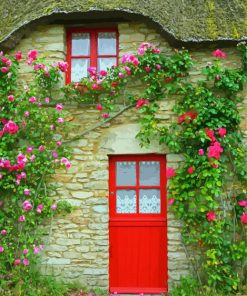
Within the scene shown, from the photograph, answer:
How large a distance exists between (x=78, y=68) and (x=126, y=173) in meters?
1.63

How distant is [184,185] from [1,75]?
2880 millimetres

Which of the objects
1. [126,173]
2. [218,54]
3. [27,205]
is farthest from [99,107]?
[218,54]

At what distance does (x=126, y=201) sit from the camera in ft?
18.3

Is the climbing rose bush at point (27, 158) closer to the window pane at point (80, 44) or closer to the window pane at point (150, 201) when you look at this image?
the window pane at point (80, 44)

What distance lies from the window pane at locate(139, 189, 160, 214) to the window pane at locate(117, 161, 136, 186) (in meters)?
0.23

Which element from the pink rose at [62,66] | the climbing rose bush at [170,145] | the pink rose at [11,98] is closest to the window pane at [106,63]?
the climbing rose bush at [170,145]

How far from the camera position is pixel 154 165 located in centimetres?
559

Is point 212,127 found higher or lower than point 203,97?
lower

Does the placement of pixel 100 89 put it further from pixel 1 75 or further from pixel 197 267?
pixel 197 267

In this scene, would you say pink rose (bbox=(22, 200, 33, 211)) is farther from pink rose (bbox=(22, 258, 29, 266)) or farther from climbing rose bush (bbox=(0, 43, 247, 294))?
pink rose (bbox=(22, 258, 29, 266))

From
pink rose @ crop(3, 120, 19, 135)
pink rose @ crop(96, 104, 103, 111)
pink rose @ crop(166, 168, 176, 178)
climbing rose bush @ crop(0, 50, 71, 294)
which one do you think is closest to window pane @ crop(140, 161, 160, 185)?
pink rose @ crop(166, 168, 176, 178)

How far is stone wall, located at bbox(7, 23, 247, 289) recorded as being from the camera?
5.38 m

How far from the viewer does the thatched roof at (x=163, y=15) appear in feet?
17.5

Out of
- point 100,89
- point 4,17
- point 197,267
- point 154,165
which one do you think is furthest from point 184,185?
point 4,17
